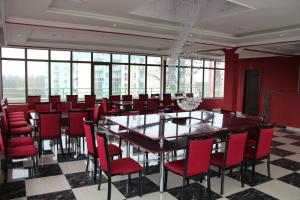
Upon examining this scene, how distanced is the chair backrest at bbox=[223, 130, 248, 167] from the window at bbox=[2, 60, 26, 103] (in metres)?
8.68

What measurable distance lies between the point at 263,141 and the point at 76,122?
3.53 meters

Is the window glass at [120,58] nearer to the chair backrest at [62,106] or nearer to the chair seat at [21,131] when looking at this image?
the chair backrest at [62,106]

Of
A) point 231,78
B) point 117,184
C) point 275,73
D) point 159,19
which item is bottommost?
point 117,184

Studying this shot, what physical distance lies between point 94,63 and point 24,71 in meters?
2.71

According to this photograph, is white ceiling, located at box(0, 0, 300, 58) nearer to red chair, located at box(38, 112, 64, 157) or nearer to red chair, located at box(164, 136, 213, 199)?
red chair, located at box(38, 112, 64, 157)

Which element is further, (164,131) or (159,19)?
(159,19)

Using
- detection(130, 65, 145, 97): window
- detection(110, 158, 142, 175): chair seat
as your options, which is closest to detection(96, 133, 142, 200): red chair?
detection(110, 158, 142, 175): chair seat

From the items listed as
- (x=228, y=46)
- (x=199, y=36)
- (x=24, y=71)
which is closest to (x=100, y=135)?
(x=199, y=36)

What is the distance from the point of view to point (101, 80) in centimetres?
1112

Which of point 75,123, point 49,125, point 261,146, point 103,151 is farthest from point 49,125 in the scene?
point 261,146

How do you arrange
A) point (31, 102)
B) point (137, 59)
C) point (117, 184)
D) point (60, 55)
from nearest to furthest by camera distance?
point (117, 184), point (31, 102), point (60, 55), point (137, 59)

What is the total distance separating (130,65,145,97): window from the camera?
11883 mm

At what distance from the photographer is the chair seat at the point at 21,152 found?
3.87 m

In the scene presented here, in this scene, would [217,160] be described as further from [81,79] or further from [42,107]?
[81,79]
